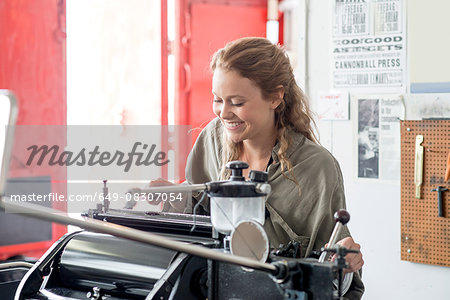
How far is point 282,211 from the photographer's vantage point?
1.77m

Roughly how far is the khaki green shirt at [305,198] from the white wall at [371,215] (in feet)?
3.94

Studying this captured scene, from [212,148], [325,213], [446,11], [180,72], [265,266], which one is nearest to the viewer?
[265,266]

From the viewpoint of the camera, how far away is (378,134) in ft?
9.70

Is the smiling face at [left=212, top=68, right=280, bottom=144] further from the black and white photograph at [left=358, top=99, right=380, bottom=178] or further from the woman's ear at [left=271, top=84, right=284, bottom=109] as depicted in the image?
the black and white photograph at [left=358, top=99, right=380, bottom=178]

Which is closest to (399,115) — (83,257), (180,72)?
(180,72)

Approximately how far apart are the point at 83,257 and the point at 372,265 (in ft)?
6.41

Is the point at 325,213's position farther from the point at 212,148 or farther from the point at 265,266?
the point at 265,266

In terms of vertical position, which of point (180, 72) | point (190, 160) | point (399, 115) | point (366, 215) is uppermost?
point (180, 72)

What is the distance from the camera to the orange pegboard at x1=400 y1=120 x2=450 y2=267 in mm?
2738

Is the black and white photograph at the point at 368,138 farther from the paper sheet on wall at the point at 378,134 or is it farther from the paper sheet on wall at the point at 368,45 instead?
the paper sheet on wall at the point at 368,45

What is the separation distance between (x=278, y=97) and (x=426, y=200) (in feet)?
4.16

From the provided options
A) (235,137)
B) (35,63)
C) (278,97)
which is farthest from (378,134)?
(35,63)

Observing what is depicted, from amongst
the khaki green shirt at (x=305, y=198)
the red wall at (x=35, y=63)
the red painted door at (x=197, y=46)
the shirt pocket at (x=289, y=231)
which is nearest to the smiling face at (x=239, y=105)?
the khaki green shirt at (x=305, y=198)

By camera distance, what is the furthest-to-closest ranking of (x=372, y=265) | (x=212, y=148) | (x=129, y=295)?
(x=372, y=265) → (x=212, y=148) → (x=129, y=295)
